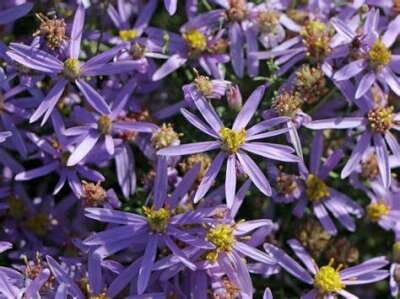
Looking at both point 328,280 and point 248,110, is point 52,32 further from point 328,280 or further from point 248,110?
point 328,280

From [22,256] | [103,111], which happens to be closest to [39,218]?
[22,256]

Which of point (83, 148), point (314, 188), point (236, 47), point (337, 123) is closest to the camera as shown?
point (83, 148)

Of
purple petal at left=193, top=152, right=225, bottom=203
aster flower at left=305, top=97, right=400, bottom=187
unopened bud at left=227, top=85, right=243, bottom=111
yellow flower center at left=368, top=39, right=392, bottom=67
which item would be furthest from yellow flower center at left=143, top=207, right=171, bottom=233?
yellow flower center at left=368, top=39, right=392, bottom=67

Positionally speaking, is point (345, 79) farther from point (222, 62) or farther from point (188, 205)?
point (188, 205)

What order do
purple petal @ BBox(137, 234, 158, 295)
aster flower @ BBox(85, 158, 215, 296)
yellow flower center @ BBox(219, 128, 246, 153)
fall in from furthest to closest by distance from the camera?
1. yellow flower center @ BBox(219, 128, 246, 153)
2. aster flower @ BBox(85, 158, 215, 296)
3. purple petal @ BBox(137, 234, 158, 295)

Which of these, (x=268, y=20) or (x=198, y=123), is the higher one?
(x=268, y=20)

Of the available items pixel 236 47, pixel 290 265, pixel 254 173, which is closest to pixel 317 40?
pixel 236 47

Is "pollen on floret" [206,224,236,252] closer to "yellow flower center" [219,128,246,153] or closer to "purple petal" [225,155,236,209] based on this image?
"purple petal" [225,155,236,209]
